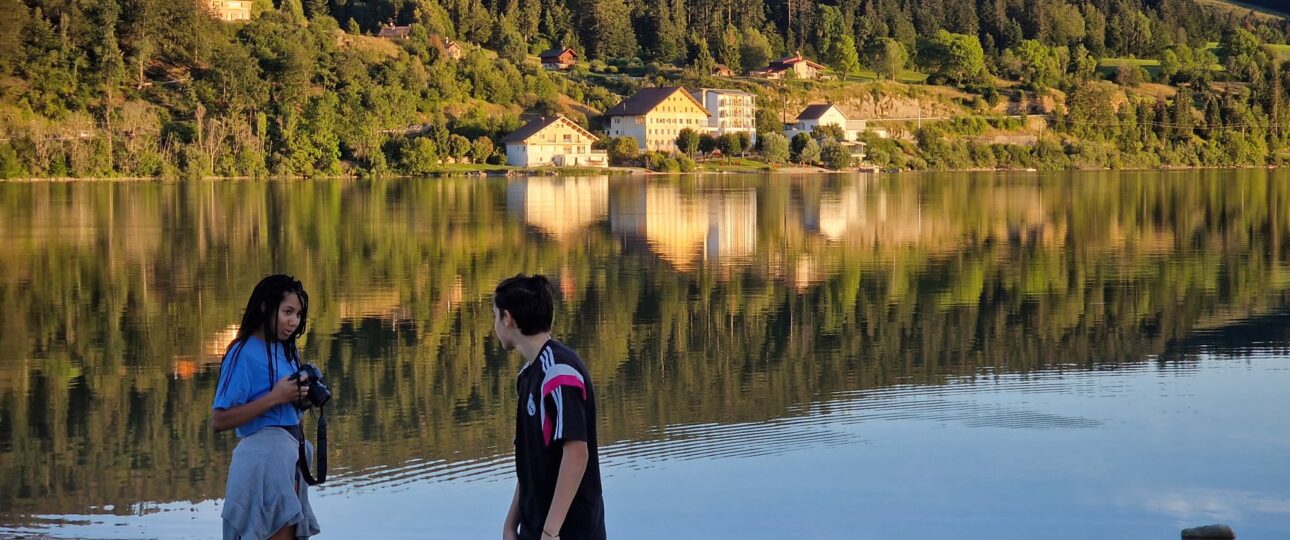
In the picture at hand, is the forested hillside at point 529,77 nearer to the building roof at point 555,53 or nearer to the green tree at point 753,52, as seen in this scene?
the green tree at point 753,52

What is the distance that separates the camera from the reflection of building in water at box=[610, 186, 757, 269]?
103 feet

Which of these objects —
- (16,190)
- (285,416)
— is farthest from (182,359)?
(16,190)

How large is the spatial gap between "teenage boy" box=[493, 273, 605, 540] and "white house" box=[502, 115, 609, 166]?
102174mm

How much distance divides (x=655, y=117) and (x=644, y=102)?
6.19 feet

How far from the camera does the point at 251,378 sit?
602cm

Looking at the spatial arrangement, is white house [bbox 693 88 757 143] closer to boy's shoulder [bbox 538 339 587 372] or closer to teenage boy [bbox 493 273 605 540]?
teenage boy [bbox 493 273 605 540]

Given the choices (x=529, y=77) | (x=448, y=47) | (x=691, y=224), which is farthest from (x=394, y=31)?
(x=691, y=224)

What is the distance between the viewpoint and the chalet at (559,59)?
149m

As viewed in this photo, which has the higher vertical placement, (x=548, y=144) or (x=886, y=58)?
(x=886, y=58)

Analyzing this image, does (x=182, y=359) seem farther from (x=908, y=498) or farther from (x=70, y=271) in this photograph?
(x=70, y=271)

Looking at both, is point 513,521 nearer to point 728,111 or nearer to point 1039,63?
point 728,111

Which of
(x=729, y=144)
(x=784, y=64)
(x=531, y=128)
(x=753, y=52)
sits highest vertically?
(x=753, y=52)

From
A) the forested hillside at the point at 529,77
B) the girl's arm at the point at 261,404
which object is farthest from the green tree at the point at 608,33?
the girl's arm at the point at 261,404

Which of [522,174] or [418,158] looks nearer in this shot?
[418,158]
